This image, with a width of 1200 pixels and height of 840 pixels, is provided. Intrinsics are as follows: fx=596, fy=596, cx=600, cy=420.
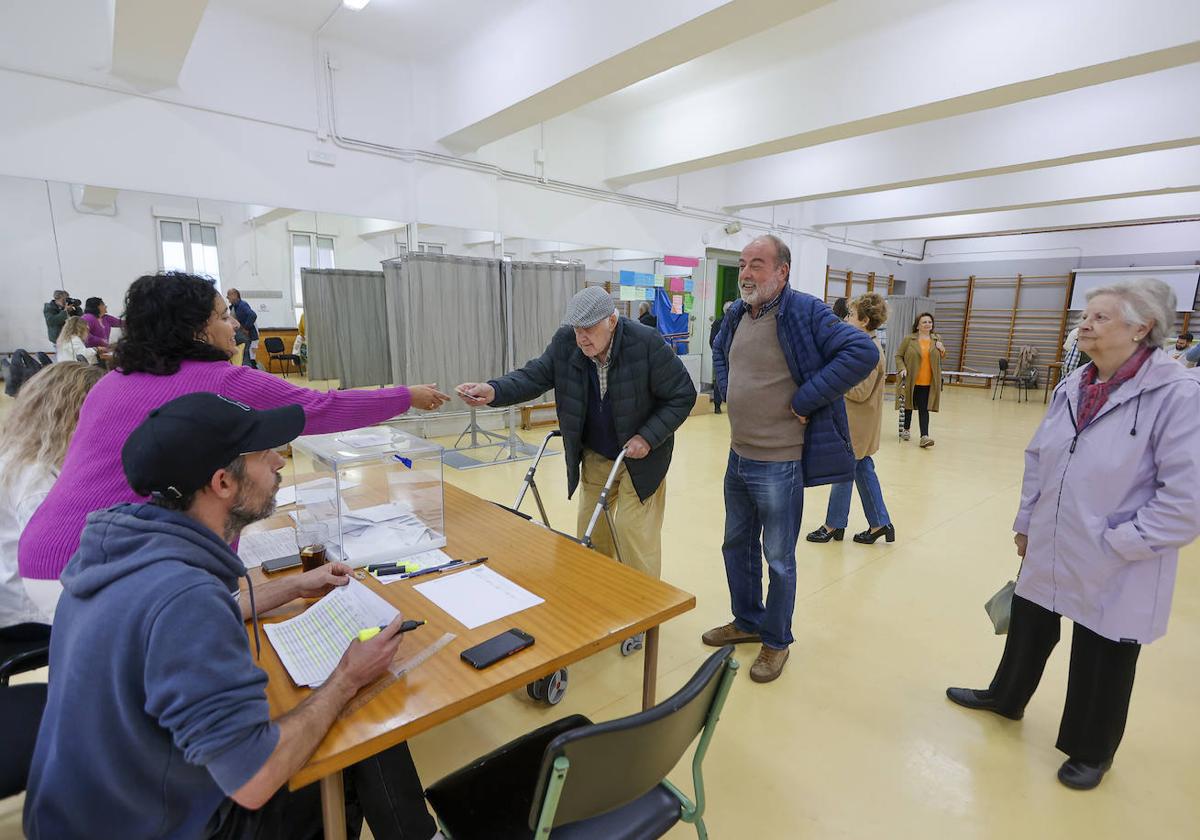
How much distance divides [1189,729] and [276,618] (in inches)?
129

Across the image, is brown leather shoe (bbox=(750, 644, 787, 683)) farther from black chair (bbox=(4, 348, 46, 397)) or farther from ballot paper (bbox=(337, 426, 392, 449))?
black chair (bbox=(4, 348, 46, 397))

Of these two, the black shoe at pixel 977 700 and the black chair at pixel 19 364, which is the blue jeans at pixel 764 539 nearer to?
the black shoe at pixel 977 700

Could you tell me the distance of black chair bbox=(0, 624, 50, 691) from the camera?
1.73 m

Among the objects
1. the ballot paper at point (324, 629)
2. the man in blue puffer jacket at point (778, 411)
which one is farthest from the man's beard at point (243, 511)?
the man in blue puffer jacket at point (778, 411)

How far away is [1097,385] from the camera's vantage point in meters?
1.88

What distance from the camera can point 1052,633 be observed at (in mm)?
2131

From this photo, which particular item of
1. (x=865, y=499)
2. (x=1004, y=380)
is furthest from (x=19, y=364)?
(x=1004, y=380)

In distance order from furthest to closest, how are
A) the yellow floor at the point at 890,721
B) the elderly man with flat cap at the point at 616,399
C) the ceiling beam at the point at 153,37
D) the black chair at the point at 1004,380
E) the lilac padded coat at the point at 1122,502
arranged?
the black chair at the point at 1004,380 → the ceiling beam at the point at 153,37 → the elderly man with flat cap at the point at 616,399 → the yellow floor at the point at 890,721 → the lilac padded coat at the point at 1122,502

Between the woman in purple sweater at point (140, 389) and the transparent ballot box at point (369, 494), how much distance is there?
21 centimetres

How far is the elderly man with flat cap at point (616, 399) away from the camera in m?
2.46

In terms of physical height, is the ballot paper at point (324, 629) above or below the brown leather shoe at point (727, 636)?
above

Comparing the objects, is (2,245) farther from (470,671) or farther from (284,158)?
(470,671)

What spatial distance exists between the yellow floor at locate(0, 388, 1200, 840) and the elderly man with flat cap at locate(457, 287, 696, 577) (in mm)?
716

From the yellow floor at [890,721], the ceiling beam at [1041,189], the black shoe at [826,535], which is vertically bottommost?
the yellow floor at [890,721]
